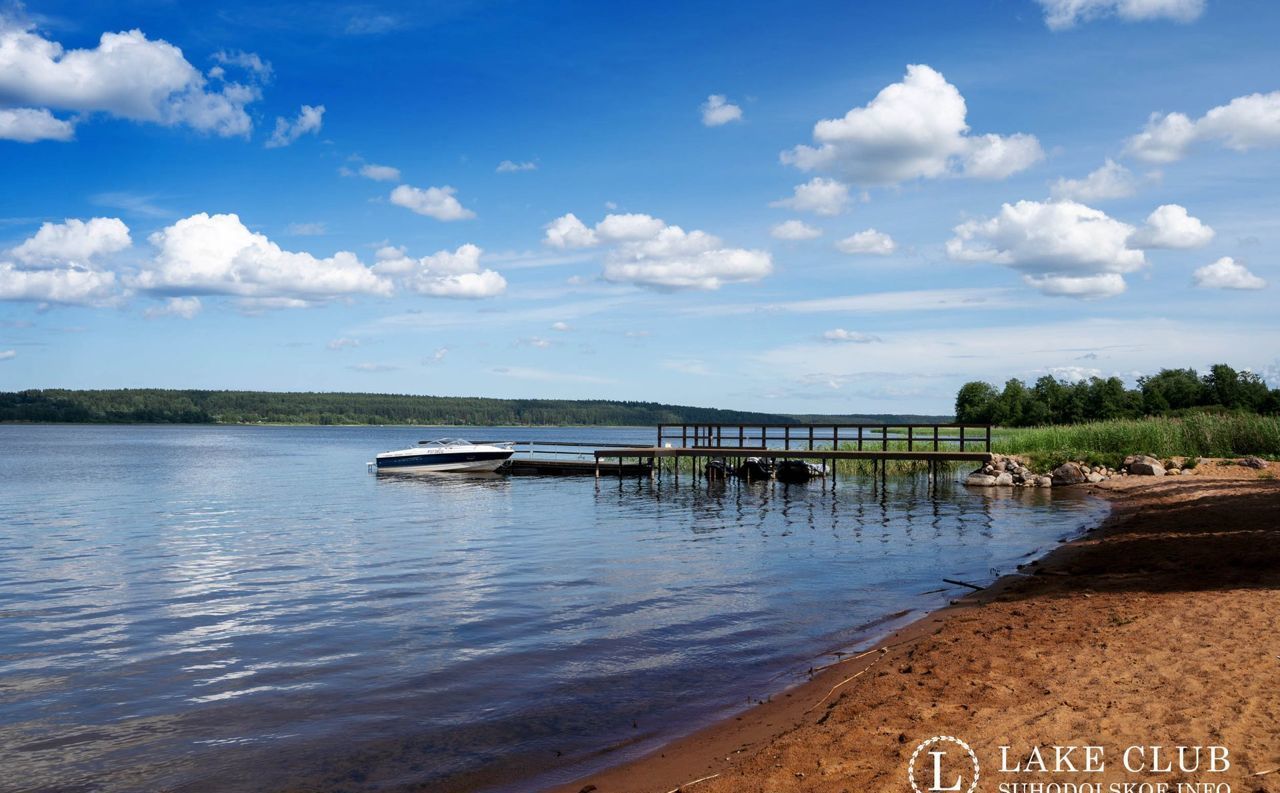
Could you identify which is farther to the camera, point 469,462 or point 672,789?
point 469,462

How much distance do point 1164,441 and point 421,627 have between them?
43.8m

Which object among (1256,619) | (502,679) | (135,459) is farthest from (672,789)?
(135,459)

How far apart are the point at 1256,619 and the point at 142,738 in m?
12.6

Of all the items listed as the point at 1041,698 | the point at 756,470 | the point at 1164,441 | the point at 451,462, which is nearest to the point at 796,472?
the point at 756,470

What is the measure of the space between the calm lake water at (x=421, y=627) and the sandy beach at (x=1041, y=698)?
3.37 feet

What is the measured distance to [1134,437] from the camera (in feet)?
149

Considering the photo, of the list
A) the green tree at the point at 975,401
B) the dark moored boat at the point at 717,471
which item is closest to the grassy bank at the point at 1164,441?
the dark moored boat at the point at 717,471

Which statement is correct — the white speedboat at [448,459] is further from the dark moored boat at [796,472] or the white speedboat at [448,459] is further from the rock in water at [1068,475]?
the rock in water at [1068,475]

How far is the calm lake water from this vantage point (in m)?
8.65

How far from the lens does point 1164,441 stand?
44.5 m

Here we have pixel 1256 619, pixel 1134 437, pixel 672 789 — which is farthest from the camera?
pixel 1134 437

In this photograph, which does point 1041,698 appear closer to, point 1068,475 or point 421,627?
point 421,627

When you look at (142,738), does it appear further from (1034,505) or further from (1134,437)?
(1134,437)

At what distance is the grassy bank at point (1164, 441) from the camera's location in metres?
42.5
